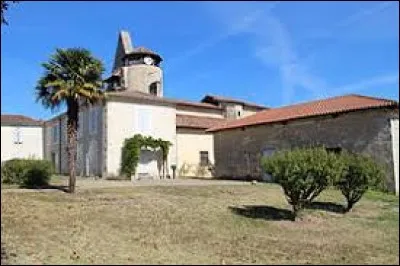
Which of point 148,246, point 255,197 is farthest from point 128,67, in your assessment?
point 148,246

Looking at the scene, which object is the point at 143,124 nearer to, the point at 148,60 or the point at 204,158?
the point at 204,158

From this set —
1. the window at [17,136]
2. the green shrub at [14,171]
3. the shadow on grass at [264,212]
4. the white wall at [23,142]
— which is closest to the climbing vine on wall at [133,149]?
the green shrub at [14,171]

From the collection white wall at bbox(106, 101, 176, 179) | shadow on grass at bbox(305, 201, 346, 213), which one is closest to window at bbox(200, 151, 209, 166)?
white wall at bbox(106, 101, 176, 179)

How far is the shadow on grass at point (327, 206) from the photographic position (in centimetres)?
1667

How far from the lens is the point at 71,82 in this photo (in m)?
19.0

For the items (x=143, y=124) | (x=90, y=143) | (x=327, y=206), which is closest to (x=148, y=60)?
(x=143, y=124)

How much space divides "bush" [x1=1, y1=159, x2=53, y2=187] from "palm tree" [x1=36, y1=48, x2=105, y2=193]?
419cm

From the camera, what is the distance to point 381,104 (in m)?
22.8

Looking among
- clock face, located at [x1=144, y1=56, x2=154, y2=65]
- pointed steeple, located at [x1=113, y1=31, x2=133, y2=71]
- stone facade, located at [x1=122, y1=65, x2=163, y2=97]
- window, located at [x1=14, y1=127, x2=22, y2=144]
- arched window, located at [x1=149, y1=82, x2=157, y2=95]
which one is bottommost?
window, located at [x1=14, y1=127, x2=22, y2=144]

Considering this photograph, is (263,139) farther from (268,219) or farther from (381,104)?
(268,219)

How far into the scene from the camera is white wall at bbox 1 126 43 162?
45.3 metres

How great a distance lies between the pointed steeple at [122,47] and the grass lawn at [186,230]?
33.6 metres

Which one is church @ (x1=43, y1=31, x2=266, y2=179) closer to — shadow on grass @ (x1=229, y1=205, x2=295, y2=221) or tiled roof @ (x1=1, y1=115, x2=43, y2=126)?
tiled roof @ (x1=1, y1=115, x2=43, y2=126)

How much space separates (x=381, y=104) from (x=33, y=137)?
34633 millimetres
